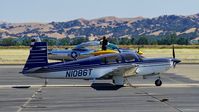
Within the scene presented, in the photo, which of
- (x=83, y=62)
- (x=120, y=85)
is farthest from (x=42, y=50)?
(x=120, y=85)

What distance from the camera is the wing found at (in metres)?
23.8

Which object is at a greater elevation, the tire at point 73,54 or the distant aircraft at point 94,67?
the distant aircraft at point 94,67

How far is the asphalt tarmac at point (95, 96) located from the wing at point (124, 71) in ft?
2.30

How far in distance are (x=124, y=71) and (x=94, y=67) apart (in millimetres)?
1452

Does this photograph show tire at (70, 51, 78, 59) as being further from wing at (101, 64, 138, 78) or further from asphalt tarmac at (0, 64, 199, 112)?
wing at (101, 64, 138, 78)

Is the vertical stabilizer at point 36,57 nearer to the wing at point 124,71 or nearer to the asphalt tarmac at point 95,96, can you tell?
the asphalt tarmac at point 95,96

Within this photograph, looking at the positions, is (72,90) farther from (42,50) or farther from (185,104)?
(185,104)

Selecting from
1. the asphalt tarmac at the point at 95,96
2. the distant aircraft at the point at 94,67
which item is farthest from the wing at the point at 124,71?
the asphalt tarmac at the point at 95,96

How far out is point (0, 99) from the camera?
19.4 m

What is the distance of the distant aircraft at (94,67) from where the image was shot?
2341 cm

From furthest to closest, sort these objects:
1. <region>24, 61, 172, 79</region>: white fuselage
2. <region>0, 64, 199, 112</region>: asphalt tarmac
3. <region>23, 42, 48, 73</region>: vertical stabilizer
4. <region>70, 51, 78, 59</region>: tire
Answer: <region>70, 51, 78, 59</region>: tire, <region>24, 61, 172, 79</region>: white fuselage, <region>23, 42, 48, 73</region>: vertical stabilizer, <region>0, 64, 199, 112</region>: asphalt tarmac

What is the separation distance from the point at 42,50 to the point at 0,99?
4.81m

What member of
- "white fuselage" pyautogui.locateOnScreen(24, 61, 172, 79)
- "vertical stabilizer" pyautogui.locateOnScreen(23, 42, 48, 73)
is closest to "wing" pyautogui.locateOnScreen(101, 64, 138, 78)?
"white fuselage" pyautogui.locateOnScreen(24, 61, 172, 79)

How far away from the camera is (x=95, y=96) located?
20.2 meters
